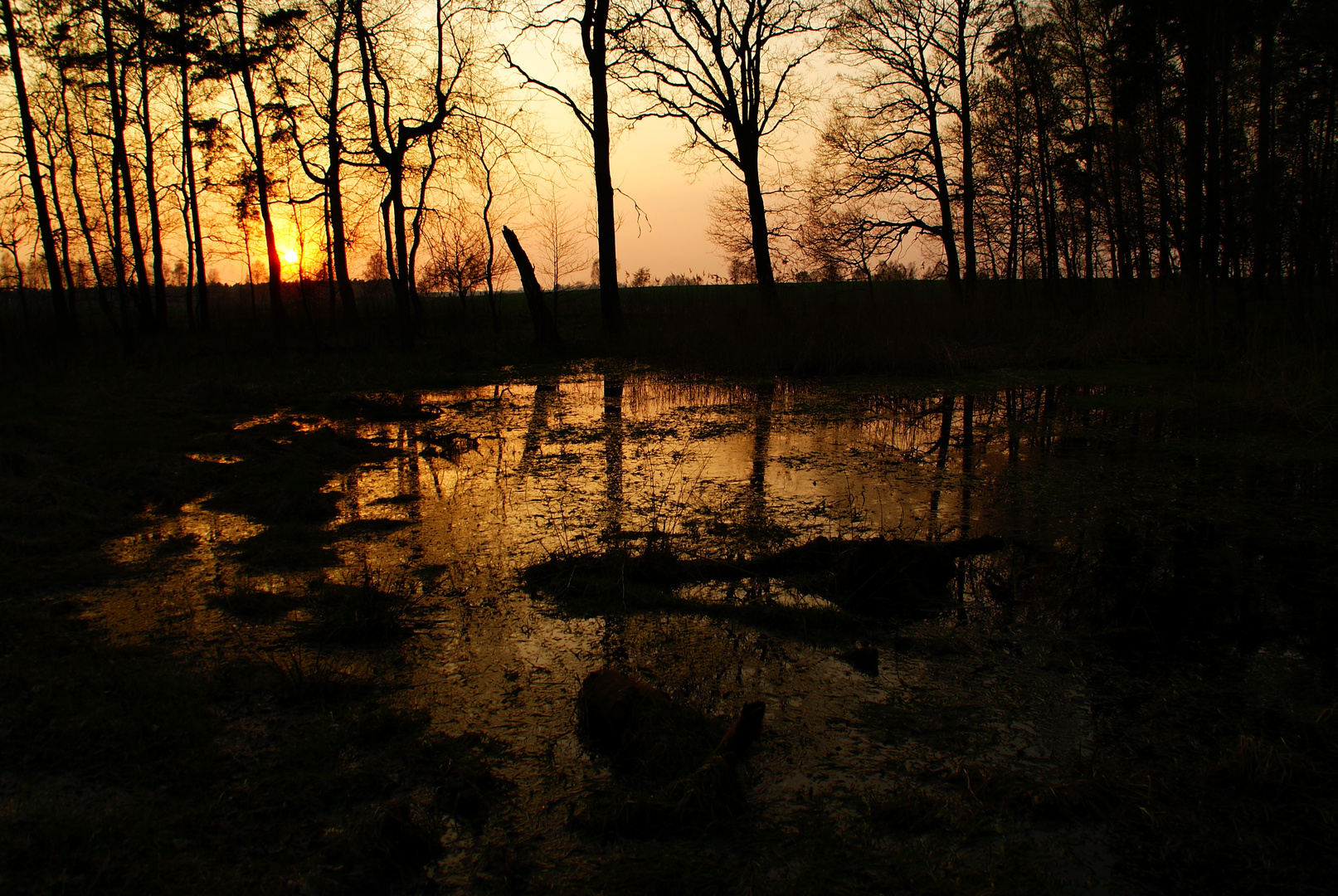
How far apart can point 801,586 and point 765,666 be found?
746 millimetres

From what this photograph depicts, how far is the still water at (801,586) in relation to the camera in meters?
2.18

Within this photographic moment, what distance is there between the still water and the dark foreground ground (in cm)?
2

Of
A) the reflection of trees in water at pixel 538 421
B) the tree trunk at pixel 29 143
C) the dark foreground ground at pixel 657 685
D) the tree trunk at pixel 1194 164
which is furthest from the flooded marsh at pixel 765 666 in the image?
the tree trunk at pixel 29 143

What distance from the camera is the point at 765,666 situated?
2.59 meters

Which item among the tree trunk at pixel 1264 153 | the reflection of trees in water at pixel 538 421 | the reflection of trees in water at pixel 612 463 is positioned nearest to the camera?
the reflection of trees in water at pixel 612 463

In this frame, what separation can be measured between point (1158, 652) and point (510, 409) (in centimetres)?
713

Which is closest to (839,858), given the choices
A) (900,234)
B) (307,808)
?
(307,808)

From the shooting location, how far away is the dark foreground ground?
5.62 feet

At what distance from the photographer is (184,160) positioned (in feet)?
70.0

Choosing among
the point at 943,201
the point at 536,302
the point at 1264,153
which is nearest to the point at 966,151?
the point at 943,201

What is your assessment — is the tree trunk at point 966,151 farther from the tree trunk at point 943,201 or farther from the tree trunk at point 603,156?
the tree trunk at point 603,156

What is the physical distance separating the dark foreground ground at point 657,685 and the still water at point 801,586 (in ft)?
0.06

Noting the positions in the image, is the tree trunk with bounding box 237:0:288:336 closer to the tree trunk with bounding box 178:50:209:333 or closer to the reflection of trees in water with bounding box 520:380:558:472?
the tree trunk with bounding box 178:50:209:333

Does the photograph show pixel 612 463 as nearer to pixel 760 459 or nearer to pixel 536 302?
pixel 760 459
